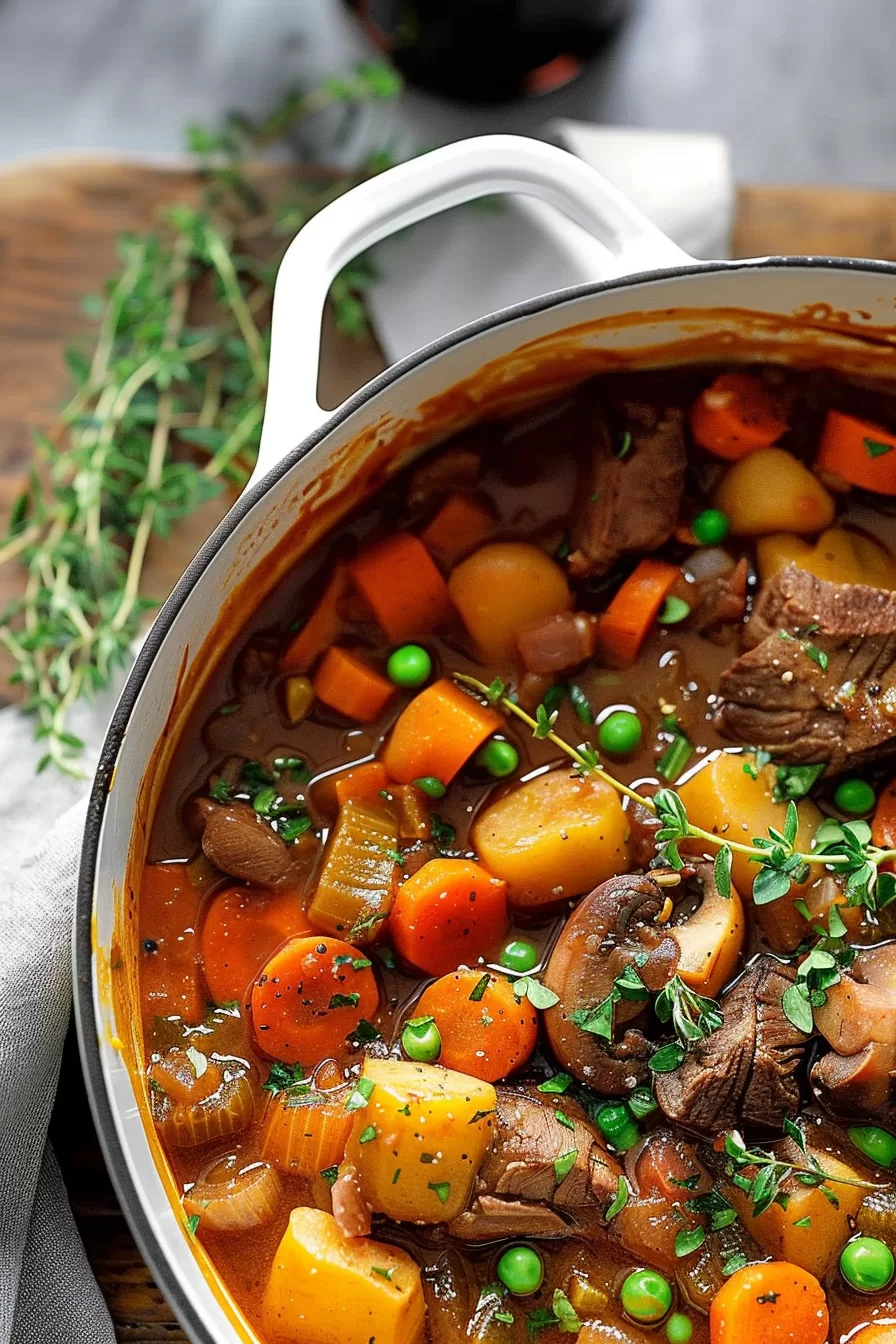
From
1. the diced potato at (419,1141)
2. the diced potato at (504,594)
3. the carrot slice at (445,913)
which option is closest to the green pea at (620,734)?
the diced potato at (504,594)

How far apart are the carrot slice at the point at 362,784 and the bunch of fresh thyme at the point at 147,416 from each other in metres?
0.51

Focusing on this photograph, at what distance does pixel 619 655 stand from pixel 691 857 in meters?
0.39

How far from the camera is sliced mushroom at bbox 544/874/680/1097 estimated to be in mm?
A: 2172

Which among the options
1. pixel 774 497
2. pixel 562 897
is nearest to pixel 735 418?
pixel 774 497

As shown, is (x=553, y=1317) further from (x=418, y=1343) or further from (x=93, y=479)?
(x=93, y=479)

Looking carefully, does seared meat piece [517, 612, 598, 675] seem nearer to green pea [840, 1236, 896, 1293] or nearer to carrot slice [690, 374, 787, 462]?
carrot slice [690, 374, 787, 462]

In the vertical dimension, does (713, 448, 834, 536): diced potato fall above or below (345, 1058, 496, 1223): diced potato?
above

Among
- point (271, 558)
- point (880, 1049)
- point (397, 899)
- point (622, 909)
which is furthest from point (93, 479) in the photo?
point (880, 1049)

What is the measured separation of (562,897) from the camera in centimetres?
230

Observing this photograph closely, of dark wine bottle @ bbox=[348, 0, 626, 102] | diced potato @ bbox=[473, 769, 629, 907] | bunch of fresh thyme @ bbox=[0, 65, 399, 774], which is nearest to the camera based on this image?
diced potato @ bbox=[473, 769, 629, 907]

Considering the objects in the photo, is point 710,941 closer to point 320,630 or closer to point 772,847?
point 772,847

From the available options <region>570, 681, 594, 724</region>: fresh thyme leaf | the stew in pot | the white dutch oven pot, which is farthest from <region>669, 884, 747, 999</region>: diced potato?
the white dutch oven pot

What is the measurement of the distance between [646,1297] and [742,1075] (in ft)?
1.29

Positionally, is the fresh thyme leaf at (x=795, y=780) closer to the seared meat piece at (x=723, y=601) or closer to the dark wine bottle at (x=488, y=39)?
the seared meat piece at (x=723, y=601)
